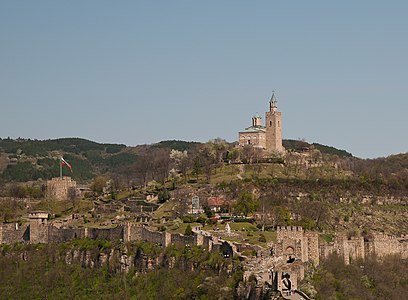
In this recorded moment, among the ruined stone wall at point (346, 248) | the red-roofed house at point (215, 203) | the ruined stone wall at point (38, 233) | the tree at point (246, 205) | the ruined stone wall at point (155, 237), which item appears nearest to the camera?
the ruined stone wall at point (346, 248)

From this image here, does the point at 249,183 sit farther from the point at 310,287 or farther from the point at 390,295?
the point at 310,287

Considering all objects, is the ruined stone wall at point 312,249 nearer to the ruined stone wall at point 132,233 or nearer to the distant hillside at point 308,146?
the ruined stone wall at point 132,233

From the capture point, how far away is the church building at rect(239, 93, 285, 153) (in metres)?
97.0

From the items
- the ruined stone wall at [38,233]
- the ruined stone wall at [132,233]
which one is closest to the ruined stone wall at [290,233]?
the ruined stone wall at [132,233]

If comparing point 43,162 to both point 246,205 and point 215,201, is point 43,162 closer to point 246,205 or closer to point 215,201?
point 215,201

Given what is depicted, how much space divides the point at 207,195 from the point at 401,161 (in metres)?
64.2

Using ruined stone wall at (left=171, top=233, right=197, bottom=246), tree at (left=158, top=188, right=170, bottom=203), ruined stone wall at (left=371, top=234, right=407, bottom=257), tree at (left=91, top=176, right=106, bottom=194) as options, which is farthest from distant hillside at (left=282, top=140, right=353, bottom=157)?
ruined stone wall at (left=171, top=233, right=197, bottom=246)

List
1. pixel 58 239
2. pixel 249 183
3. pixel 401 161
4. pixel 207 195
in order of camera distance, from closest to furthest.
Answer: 1. pixel 58 239
2. pixel 207 195
3. pixel 249 183
4. pixel 401 161

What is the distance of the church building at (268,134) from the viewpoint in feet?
318

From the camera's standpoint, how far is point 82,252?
55.5 m

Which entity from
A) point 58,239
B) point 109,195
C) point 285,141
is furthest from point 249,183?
point 285,141

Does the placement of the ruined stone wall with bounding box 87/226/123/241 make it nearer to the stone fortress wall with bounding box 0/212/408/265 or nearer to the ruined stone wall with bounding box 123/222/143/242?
the stone fortress wall with bounding box 0/212/408/265

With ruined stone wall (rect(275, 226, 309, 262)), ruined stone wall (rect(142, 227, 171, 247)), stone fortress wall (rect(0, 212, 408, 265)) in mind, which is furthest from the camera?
ruined stone wall (rect(142, 227, 171, 247))

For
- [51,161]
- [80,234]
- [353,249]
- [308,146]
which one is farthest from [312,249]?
[51,161]
